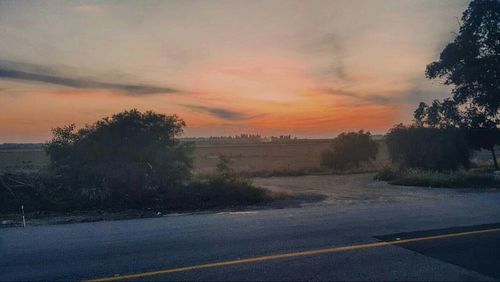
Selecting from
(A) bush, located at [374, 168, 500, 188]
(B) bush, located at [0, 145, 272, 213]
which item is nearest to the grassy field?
(B) bush, located at [0, 145, 272, 213]

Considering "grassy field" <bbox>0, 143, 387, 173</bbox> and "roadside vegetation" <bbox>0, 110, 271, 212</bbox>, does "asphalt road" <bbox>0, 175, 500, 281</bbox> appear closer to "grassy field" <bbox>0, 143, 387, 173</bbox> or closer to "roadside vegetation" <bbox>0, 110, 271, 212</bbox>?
"roadside vegetation" <bbox>0, 110, 271, 212</bbox>

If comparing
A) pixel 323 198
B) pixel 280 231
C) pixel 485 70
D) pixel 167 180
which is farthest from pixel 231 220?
pixel 485 70

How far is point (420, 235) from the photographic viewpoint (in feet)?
27.0

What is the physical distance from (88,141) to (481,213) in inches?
614

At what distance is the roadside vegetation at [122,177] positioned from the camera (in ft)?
46.1

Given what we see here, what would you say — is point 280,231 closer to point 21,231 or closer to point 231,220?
point 231,220

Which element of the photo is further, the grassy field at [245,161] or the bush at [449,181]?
the grassy field at [245,161]

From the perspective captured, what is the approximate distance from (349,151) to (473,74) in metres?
14.1

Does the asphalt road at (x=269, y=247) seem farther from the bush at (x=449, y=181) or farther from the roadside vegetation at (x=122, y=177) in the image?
the bush at (x=449, y=181)

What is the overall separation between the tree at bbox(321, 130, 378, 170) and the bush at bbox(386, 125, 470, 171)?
802 cm

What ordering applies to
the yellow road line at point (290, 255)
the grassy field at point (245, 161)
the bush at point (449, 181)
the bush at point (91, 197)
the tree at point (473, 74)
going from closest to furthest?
the yellow road line at point (290, 255) → the bush at point (91, 197) → the bush at point (449, 181) → the tree at point (473, 74) → the grassy field at point (245, 161)

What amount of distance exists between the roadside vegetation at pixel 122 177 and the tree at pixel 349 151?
23.0m

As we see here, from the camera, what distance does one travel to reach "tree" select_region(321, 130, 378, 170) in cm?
3969

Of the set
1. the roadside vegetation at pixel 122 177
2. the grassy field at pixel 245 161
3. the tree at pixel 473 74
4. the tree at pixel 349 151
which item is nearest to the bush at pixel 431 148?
the tree at pixel 473 74
